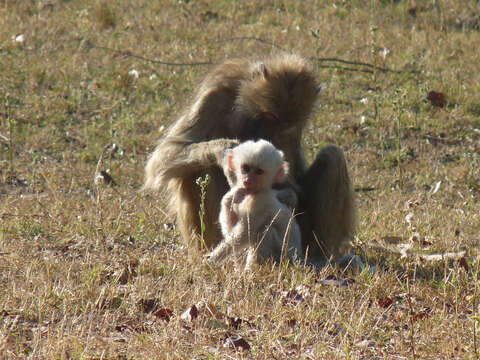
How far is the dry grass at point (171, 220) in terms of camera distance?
4270 mm

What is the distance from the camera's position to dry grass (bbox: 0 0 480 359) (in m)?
4.27

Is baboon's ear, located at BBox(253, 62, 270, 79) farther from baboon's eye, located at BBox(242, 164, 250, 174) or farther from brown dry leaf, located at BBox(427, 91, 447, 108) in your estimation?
brown dry leaf, located at BBox(427, 91, 447, 108)

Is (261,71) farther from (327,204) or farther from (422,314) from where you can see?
(422,314)

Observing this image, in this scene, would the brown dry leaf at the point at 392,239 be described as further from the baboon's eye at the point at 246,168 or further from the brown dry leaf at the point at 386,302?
the baboon's eye at the point at 246,168

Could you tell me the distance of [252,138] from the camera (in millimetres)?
6008

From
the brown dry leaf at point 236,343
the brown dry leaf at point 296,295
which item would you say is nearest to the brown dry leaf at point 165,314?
the brown dry leaf at point 236,343

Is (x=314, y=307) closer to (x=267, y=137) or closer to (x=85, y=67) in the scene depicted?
(x=267, y=137)

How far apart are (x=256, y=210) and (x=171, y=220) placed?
149cm

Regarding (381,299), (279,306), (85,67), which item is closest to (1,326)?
(279,306)

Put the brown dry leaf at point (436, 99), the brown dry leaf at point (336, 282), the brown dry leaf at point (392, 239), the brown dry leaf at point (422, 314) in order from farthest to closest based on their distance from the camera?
the brown dry leaf at point (436, 99)
the brown dry leaf at point (392, 239)
the brown dry leaf at point (336, 282)
the brown dry leaf at point (422, 314)

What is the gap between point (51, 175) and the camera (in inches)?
319

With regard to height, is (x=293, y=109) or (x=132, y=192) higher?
(x=293, y=109)

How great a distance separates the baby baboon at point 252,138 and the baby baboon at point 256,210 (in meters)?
0.41

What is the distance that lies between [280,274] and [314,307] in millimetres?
517
